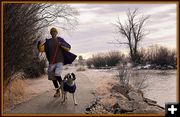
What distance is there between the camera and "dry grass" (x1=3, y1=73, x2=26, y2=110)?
33.9 ft

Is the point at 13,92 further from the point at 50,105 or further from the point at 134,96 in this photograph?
the point at 134,96

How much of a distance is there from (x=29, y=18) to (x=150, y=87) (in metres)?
10.8

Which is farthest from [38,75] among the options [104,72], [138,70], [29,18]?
[29,18]

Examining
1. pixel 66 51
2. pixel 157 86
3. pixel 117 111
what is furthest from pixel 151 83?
pixel 66 51

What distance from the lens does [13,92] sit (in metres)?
11.4

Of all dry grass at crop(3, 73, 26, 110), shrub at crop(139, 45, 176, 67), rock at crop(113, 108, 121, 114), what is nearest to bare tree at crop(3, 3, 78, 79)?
dry grass at crop(3, 73, 26, 110)

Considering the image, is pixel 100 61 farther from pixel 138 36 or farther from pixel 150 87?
pixel 150 87

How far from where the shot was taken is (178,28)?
26.5 feet

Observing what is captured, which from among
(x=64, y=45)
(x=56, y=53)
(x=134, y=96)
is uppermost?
(x=64, y=45)

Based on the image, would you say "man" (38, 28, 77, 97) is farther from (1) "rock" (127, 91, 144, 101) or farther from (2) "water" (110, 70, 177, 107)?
(2) "water" (110, 70, 177, 107)

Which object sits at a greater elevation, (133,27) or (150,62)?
(133,27)

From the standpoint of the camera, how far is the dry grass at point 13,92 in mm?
10340

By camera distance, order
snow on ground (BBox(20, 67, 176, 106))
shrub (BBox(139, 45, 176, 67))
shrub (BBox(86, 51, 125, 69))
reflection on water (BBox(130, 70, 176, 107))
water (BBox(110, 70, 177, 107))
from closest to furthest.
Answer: shrub (BBox(86, 51, 125, 69)) < snow on ground (BBox(20, 67, 176, 106)) < reflection on water (BBox(130, 70, 176, 107)) < water (BBox(110, 70, 177, 107)) < shrub (BBox(139, 45, 176, 67))

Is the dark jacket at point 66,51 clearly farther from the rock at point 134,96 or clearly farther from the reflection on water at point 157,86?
the reflection on water at point 157,86
